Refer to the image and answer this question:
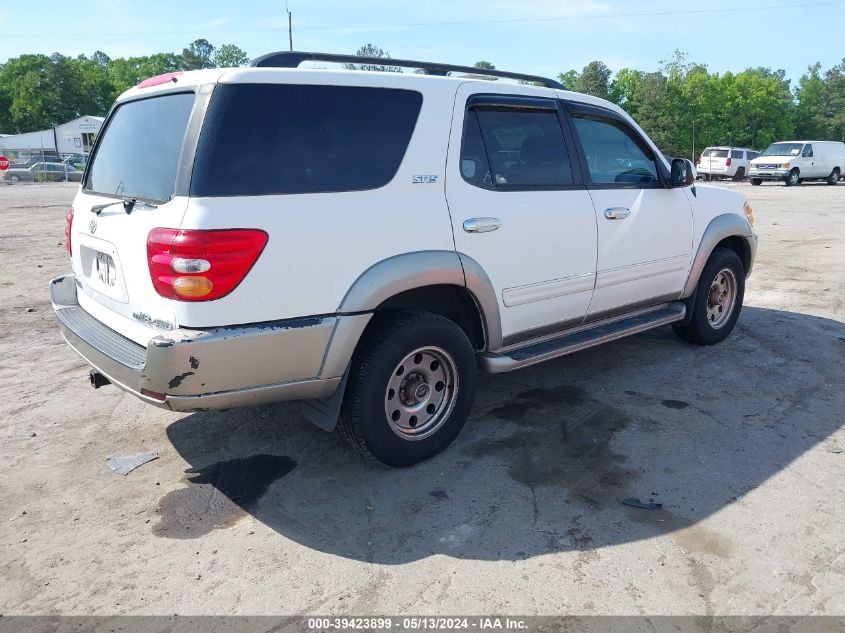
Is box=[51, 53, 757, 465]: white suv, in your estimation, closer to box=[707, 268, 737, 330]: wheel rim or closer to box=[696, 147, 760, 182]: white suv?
box=[707, 268, 737, 330]: wheel rim

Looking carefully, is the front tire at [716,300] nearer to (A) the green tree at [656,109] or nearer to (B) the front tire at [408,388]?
(B) the front tire at [408,388]

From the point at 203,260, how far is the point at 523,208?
74.2 inches

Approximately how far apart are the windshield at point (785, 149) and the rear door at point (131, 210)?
3106cm

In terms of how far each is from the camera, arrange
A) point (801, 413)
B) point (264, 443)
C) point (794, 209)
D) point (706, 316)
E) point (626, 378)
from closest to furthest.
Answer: point (264, 443) → point (801, 413) → point (626, 378) → point (706, 316) → point (794, 209)

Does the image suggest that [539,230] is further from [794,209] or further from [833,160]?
[833,160]

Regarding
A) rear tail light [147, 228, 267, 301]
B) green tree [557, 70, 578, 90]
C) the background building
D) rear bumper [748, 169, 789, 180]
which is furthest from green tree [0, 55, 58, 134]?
rear tail light [147, 228, 267, 301]

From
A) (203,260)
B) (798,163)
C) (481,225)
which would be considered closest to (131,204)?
(203,260)

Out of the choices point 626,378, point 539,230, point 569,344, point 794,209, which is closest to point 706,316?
point 626,378

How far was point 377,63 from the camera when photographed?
11.8 feet

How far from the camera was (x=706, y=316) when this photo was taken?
5.42 meters

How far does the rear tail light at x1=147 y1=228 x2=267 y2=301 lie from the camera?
2.71 meters

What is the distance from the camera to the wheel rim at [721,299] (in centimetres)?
551

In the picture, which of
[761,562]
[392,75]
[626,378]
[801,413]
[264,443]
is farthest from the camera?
[626,378]

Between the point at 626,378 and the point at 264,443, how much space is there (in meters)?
2.69
